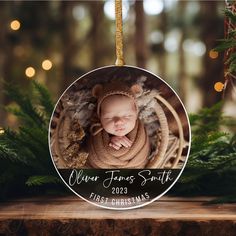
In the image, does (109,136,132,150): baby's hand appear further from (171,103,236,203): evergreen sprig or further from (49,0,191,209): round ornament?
(171,103,236,203): evergreen sprig

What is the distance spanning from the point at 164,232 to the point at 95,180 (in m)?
0.17

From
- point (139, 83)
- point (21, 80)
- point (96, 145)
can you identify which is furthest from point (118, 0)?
point (21, 80)

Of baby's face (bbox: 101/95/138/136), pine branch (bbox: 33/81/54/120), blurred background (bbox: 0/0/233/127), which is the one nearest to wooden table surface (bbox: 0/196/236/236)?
baby's face (bbox: 101/95/138/136)

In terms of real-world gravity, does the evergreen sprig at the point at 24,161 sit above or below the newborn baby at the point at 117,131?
below

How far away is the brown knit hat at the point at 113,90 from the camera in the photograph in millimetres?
810

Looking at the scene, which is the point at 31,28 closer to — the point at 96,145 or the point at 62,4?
the point at 62,4

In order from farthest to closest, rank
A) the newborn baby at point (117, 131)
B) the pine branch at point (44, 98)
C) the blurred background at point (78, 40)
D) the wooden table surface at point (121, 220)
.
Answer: the blurred background at point (78, 40) < the pine branch at point (44, 98) < the newborn baby at point (117, 131) < the wooden table surface at point (121, 220)

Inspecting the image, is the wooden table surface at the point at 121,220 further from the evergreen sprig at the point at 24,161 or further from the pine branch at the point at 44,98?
the pine branch at the point at 44,98

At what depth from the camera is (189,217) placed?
27.2 inches

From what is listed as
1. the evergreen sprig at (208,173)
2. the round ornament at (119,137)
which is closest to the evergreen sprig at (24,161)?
Result: the round ornament at (119,137)

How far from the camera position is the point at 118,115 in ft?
2.64

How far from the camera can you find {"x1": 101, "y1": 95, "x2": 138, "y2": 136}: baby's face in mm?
807

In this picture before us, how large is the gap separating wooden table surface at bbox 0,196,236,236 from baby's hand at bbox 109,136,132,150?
0.12m

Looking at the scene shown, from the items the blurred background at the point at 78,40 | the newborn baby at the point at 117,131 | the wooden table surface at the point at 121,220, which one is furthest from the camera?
the blurred background at the point at 78,40
